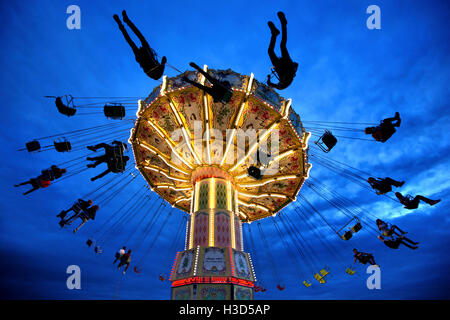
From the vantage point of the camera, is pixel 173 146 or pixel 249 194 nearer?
pixel 173 146

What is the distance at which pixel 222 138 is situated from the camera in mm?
11484

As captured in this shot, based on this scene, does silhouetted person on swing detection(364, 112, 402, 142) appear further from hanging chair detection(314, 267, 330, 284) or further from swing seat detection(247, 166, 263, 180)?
hanging chair detection(314, 267, 330, 284)

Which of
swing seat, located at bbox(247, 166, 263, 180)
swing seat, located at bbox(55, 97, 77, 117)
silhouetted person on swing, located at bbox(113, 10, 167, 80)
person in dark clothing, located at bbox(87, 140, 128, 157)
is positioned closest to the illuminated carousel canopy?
swing seat, located at bbox(247, 166, 263, 180)

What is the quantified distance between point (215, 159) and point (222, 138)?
4.19 ft

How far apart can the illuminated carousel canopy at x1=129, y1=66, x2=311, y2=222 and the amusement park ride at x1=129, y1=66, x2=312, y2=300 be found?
46 millimetres

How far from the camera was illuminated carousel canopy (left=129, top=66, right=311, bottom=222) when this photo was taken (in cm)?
1012

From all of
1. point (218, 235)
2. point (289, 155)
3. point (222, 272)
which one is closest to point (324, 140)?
point (289, 155)

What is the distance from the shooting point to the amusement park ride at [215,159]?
9250 mm

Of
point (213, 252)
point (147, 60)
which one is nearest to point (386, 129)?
point (213, 252)

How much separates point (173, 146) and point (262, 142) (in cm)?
469

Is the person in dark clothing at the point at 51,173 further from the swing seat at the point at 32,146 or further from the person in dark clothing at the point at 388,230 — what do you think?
the person in dark clothing at the point at 388,230

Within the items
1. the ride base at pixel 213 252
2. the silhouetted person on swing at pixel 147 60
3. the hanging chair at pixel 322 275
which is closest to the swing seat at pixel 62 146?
the silhouetted person on swing at pixel 147 60
